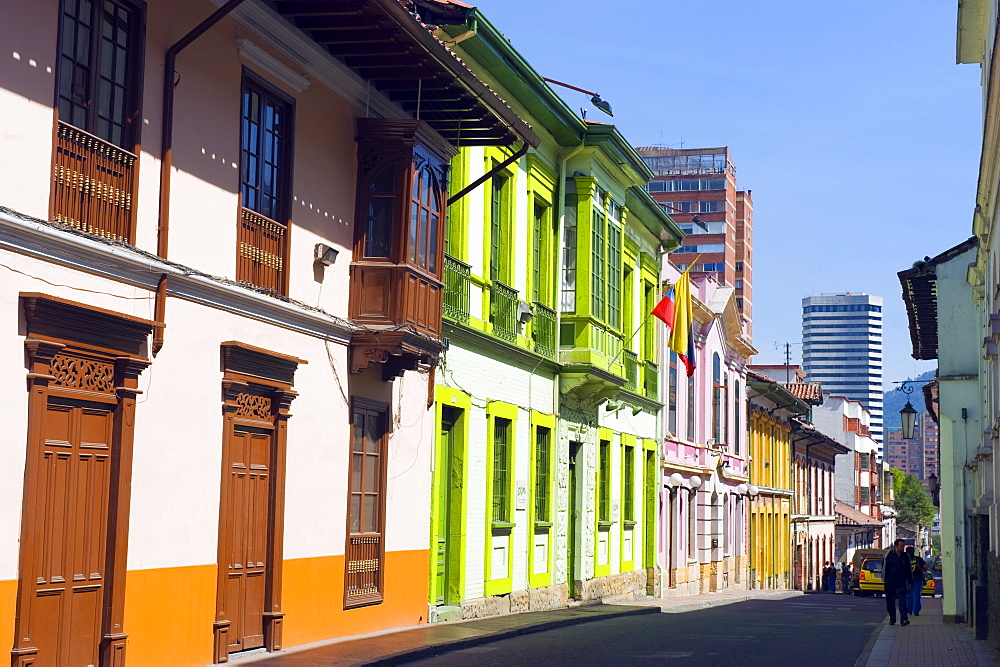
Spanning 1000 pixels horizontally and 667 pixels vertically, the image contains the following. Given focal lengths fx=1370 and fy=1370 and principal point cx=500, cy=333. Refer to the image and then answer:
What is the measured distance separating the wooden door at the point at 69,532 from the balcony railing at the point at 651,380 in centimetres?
2024

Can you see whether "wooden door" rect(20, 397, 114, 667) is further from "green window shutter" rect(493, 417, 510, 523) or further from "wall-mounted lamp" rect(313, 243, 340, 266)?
"green window shutter" rect(493, 417, 510, 523)

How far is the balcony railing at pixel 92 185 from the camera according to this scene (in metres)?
10.2

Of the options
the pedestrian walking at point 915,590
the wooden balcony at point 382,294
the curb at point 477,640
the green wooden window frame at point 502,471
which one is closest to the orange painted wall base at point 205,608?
the curb at point 477,640

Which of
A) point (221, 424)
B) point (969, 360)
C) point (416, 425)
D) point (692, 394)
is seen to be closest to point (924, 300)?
point (969, 360)

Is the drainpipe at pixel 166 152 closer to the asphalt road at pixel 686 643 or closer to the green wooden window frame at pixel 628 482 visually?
the asphalt road at pixel 686 643

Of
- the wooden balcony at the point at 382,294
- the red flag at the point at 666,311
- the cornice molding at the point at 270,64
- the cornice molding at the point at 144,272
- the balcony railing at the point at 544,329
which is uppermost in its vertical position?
the cornice molding at the point at 270,64

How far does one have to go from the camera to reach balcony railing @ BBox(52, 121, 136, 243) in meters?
10.2

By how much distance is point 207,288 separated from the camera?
479 inches

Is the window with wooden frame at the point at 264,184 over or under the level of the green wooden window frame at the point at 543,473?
over

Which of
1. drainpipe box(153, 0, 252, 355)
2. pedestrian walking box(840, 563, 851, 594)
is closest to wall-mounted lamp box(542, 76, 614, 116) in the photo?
drainpipe box(153, 0, 252, 355)

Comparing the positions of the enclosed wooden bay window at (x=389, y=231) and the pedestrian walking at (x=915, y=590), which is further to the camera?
the pedestrian walking at (x=915, y=590)

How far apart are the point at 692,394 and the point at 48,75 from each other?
27.3 meters

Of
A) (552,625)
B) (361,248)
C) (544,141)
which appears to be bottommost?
(552,625)

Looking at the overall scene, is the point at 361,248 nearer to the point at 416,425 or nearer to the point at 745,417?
the point at 416,425
